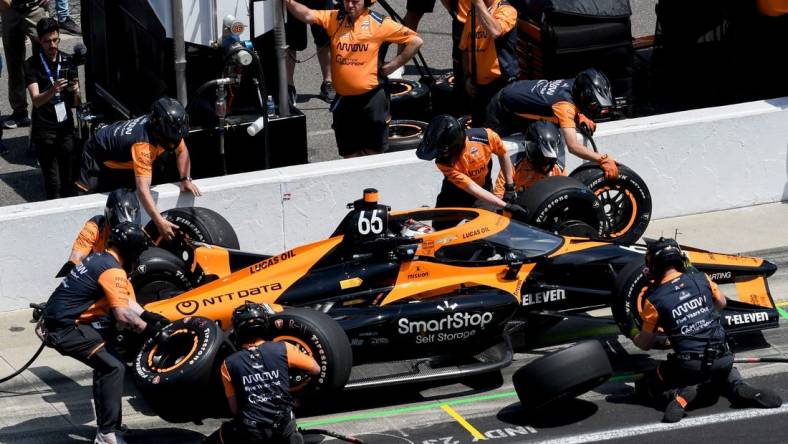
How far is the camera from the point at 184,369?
31.3 feet

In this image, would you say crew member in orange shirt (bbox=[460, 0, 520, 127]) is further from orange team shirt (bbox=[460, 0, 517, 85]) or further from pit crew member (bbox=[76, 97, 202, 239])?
pit crew member (bbox=[76, 97, 202, 239])

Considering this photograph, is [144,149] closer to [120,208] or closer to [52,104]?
[120,208]

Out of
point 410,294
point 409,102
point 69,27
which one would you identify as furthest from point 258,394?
point 69,27

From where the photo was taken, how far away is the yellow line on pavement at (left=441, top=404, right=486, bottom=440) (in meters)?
9.75

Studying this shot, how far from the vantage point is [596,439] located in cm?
962

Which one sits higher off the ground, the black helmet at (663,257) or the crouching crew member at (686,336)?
the black helmet at (663,257)

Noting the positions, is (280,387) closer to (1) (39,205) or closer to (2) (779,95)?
(1) (39,205)

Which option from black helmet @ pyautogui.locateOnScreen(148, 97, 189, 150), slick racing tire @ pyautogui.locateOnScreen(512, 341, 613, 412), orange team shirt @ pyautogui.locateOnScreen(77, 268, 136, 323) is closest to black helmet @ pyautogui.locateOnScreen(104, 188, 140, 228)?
black helmet @ pyautogui.locateOnScreen(148, 97, 189, 150)

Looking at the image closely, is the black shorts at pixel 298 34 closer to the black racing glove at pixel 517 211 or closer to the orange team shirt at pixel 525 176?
the orange team shirt at pixel 525 176

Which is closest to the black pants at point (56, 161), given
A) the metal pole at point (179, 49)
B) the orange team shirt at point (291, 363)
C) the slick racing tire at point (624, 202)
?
the metal pole at point (179, 49)

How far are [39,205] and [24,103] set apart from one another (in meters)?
3.93

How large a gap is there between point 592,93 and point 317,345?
4.31 m

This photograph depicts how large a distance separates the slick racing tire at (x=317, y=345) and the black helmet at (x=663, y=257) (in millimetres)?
2267

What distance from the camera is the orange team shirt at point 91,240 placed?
37.3 ft
